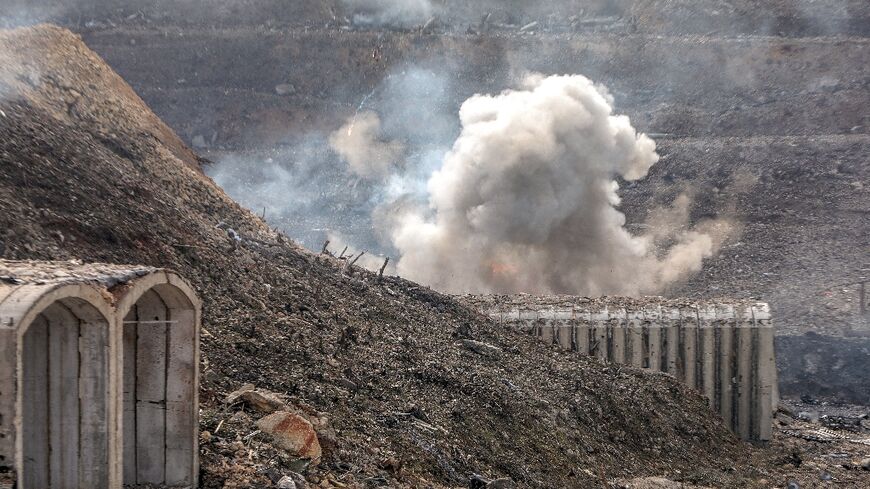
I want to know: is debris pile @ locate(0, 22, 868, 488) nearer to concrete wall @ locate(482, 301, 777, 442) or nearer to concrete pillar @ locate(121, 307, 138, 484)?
concrete pillar @ locate(121, 307, 138, 484)

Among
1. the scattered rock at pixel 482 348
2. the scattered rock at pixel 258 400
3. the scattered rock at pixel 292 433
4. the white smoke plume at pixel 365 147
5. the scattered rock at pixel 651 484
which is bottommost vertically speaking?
the scattered rock at pixel 651 484

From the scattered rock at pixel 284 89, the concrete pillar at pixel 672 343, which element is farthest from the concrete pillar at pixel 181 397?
the scattered rock at pixel 284 89

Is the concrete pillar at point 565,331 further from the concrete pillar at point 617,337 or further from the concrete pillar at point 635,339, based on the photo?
the concrete pillar at point 635,339

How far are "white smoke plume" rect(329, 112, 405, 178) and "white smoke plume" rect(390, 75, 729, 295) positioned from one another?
9.30 metres

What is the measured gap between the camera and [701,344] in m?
21.1

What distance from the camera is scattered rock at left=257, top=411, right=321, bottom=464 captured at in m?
10.5

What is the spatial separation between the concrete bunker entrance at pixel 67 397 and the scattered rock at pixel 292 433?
2.22m

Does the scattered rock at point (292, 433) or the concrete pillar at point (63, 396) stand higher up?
the concrete pillar at point (63, 396)

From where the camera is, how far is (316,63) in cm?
4597

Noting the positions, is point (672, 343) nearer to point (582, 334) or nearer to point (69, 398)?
point (582, 334)

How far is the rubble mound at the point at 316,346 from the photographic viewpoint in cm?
1205

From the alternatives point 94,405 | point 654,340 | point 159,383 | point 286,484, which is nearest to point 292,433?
point 286,484

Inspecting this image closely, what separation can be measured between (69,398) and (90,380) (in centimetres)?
20

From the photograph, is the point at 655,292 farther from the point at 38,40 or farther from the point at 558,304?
the point at 38,40
